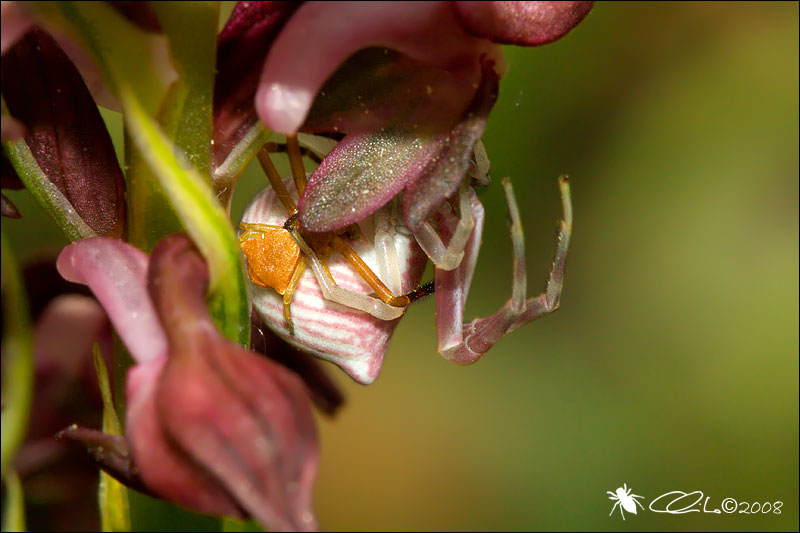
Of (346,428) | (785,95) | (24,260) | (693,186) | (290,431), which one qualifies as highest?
(290,431)

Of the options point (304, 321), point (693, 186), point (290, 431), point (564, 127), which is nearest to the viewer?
point (290, 431)

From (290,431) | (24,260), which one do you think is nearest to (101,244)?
(290,431)

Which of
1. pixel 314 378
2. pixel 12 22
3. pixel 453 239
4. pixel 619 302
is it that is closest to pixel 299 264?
pixel 453 239

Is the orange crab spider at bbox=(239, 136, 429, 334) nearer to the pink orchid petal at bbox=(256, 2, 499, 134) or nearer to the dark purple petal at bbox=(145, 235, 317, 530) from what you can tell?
the pink orchid petal at bbox=(256, 2, 499, 134)

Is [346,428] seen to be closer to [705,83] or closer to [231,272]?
[705,83]

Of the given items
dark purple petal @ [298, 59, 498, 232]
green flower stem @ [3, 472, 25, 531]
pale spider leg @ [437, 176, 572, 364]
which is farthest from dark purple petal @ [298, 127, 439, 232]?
green flower stem @ [3, 472, 25, 531]

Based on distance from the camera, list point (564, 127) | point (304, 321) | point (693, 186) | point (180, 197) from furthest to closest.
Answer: point (693, 186) < point (564, 127) < point (304, 321) < point (180, 197)

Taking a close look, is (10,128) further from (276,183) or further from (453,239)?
(453,239)
